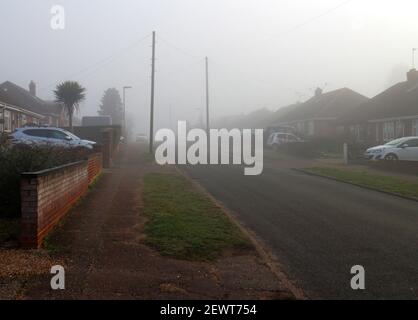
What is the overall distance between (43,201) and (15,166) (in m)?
2.52

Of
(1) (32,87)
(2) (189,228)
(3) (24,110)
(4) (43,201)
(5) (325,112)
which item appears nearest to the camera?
(4) (43,201)

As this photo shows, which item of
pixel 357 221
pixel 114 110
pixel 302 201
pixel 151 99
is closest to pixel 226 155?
pixel 151 99

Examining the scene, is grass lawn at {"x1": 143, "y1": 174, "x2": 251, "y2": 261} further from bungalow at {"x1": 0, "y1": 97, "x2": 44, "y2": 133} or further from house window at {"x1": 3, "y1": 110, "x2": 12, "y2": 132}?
house window at {"x1": 3, "y1": 110, "x2": 12, "y2": 132}

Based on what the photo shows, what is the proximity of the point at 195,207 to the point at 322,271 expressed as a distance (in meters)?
5.47

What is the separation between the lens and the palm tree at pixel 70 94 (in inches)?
1489

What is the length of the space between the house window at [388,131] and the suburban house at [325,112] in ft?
37.5

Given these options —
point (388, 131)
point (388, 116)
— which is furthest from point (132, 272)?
point (388, 131)

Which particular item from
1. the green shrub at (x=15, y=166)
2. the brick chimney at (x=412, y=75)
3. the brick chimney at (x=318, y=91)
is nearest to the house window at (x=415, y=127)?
the brick chimney at (x=412, y=75)

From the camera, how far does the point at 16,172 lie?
10.5 m

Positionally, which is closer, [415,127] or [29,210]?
[29,210]

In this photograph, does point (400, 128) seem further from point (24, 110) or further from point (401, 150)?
point (24, 110)

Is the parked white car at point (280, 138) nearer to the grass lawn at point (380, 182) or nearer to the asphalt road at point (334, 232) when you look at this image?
the grass lawn at point (380, 182)

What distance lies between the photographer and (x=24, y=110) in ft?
132

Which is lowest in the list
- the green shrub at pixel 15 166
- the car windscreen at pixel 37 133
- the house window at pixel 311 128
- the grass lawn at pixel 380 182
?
the grass lawn at pixel 380 182
